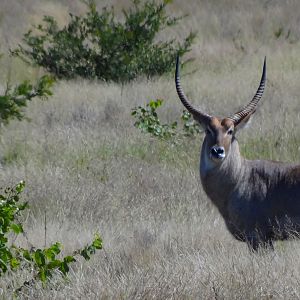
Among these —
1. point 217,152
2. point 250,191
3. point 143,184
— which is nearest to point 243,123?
point 217,152

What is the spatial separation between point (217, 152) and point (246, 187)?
438 millimetres

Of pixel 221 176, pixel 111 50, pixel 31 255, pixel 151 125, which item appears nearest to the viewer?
pixel 31 255

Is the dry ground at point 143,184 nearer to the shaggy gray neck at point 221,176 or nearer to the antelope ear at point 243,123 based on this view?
the shaggy gray neck at point 221,176

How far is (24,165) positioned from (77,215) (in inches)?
88.2

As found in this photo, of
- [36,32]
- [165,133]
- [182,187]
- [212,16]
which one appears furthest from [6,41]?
[182,187]

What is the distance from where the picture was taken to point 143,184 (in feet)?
31.8

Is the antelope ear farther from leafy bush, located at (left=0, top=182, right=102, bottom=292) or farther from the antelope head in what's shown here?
leafy bush, located at (left=0, top=182, right=102, bottom=292)

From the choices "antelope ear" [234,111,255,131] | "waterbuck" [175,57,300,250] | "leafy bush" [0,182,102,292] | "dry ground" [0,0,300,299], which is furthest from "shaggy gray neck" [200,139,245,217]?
"leafy bush" [0,182,102,292]

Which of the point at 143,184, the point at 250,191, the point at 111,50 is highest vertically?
the point at 111,50

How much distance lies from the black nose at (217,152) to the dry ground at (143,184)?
2.41 feet

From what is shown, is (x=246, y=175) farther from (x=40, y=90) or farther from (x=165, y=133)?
(x=165, y=133)

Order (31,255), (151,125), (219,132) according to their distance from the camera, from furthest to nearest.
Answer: (151,125)
(219,132)
(31,255)

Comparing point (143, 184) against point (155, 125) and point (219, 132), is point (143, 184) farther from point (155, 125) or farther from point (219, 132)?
point (219, 132)

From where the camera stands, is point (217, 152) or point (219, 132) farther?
point (219, 132)
